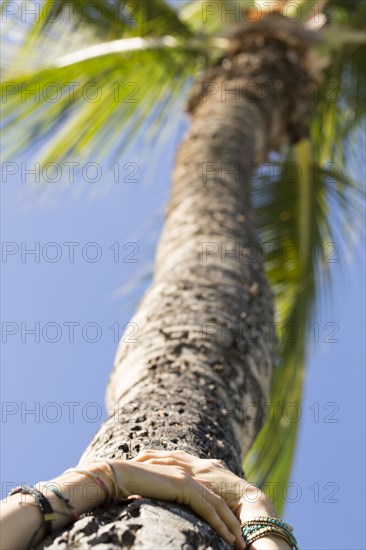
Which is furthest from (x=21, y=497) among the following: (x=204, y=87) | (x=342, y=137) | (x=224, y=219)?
(x=342, y=137)

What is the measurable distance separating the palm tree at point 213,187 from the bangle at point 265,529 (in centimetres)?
11

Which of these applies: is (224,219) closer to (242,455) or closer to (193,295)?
(193,295)

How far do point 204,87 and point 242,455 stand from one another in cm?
280

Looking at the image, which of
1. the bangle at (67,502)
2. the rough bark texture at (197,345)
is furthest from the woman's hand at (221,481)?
the bangle at (67,502)

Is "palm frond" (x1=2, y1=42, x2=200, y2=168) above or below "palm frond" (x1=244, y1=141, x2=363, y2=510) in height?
above

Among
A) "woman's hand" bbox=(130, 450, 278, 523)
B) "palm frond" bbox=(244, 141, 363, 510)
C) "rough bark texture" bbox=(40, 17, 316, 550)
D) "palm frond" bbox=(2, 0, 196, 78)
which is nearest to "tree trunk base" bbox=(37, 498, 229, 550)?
"rough bark texture" bbox=(40, 17, 316, 550)

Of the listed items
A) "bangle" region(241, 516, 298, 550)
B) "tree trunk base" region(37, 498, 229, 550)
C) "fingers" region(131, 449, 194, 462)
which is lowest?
"bangle" region(241, 516, 298, 550)

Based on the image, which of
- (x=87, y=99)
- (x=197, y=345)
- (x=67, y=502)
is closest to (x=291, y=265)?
(x=87, y=99)

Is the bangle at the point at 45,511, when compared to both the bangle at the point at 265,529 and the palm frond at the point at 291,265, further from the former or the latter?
the palm frond at the point at 291,265

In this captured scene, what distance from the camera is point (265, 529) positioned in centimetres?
157

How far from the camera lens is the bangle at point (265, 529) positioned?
5.15 ft

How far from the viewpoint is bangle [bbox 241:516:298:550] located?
61.7 inches

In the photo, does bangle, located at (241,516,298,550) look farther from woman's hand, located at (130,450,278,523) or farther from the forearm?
the forearm

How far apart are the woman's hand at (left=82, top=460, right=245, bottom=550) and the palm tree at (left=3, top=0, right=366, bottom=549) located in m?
0.03
